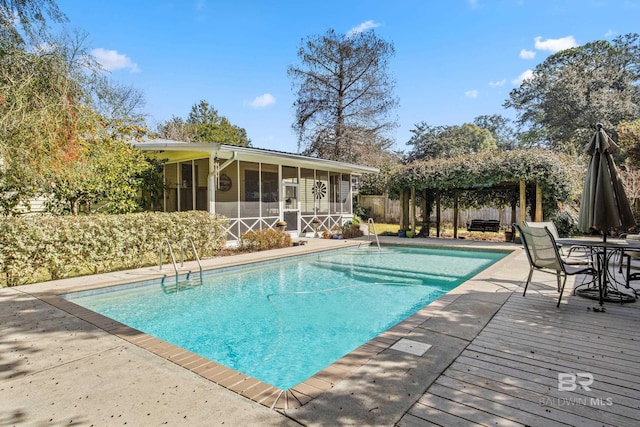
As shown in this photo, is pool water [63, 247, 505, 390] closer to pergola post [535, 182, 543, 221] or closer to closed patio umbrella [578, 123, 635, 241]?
closed patio umbrella [578, 123, 635, 241]

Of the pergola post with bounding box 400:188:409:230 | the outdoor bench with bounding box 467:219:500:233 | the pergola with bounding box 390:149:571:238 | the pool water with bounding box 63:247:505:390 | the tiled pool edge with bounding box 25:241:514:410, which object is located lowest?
the pool water with bounding box 63:247:505:390

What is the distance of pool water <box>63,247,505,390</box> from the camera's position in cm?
382

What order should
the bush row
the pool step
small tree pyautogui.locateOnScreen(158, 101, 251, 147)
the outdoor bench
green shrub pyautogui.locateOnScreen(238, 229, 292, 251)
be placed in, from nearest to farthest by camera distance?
the bush row
the pool step
green shrub pyautogui.locateOnScreen(238, 229, 292, 251)
the outdoor bench
small tree pyautogui.locateOnScreen(158, 101, 251, 147)

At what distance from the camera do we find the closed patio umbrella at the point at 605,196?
4.01 meters

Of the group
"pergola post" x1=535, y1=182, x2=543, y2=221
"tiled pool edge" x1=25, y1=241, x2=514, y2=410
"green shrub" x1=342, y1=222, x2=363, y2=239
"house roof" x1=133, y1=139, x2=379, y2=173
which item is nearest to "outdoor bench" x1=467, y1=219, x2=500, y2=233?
"pergola post" x1=535, y1=182, x2=543, y2=221

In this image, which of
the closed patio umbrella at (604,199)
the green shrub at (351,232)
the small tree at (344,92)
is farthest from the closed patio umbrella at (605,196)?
the small tree at (344,92)

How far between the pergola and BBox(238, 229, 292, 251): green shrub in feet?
17.7

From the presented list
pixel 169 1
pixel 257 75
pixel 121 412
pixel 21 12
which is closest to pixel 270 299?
pixel 121 412

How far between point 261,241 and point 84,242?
4.54 m

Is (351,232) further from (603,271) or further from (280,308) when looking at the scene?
(603,271)

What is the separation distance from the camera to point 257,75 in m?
17.4

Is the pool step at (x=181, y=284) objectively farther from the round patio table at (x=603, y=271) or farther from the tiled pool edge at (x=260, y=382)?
the round patio table at (x=603, y=271)

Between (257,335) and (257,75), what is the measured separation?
51.8 ft

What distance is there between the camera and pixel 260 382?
2.41 meters
